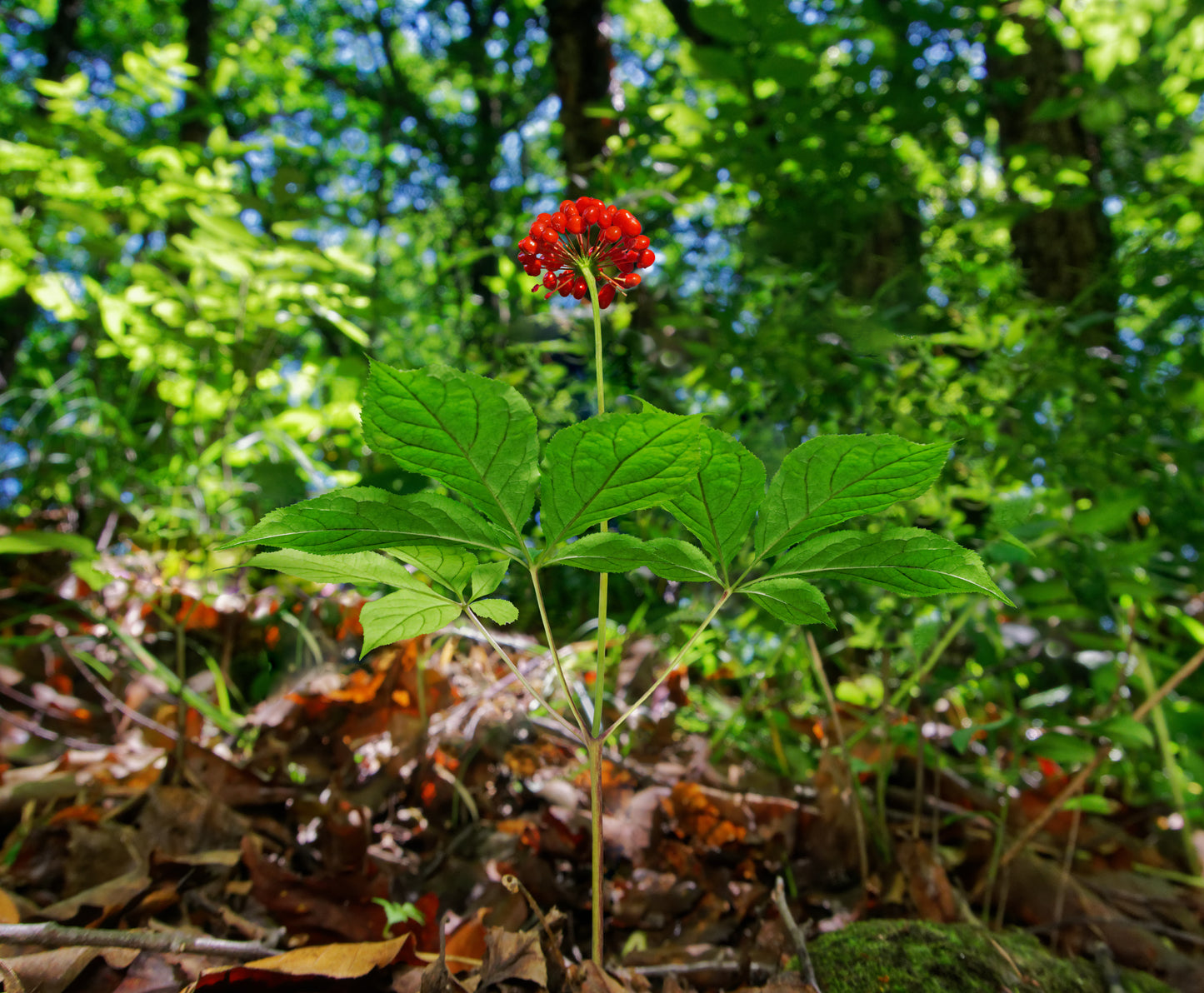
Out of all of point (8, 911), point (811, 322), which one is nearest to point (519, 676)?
point (8, 911)

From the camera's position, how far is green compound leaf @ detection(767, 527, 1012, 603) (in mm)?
597

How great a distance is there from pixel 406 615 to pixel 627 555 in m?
0.21

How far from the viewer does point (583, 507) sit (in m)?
0.60

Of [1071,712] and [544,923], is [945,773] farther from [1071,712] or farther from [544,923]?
[544,923]

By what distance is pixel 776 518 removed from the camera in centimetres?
66

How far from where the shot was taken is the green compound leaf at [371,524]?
56 centimetres

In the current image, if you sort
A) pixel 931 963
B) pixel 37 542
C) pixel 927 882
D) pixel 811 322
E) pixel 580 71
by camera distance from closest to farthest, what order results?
pixel 931 963, pixel 927 882, pixel 37 542, pixel 811 322, pixel 580 71

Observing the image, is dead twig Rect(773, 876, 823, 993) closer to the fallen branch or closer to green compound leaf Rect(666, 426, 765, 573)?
green compound leaf Rect(666, 426, 765, 573)

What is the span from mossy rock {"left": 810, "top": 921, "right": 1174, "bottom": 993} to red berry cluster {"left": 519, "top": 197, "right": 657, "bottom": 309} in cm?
91

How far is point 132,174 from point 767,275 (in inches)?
91.9

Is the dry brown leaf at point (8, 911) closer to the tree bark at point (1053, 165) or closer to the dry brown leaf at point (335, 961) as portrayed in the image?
the dry brown leaf at point (335, 961)

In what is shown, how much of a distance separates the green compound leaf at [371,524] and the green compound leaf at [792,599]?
0.25 metres

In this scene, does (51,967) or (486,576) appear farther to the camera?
(51,967)

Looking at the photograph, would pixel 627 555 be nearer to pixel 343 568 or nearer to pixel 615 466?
pixel 615 466
